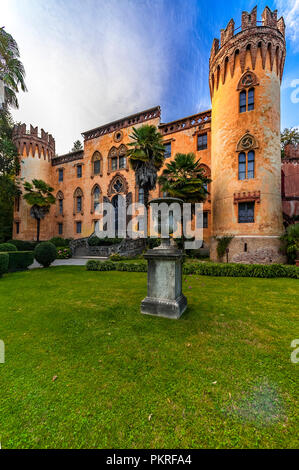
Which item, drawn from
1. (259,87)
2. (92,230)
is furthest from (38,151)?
(259,87)

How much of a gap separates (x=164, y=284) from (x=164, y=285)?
3 cm

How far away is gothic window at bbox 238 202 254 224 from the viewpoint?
1242 cm

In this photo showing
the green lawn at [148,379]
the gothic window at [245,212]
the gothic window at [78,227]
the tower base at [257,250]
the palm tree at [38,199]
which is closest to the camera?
the green lawn at [148,379]

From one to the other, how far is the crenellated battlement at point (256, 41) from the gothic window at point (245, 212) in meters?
9.13

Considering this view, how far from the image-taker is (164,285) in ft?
14.7

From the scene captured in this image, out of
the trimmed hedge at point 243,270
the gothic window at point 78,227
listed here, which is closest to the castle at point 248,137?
the trimmed hedge at point 243,270

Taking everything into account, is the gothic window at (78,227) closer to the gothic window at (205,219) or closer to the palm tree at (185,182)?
the palm tree at (185,182)

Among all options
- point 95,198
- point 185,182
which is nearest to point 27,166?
point 95,198

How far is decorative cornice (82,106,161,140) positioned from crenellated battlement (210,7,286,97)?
827cm

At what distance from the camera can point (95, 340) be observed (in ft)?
11.4

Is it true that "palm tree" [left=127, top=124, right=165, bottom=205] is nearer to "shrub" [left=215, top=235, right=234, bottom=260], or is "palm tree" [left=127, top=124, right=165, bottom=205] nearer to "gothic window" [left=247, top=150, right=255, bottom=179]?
"gothic window" [left=247, top=150, right=255, bottom=179]

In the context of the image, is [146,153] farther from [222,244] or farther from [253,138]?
[222,244]

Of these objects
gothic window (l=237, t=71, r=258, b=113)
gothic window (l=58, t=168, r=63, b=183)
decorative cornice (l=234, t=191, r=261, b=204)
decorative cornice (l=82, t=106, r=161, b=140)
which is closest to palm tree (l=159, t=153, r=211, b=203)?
decorative cornice (l=234, t=191, r=261, b=204)

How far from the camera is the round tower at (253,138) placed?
1209 centimetres
